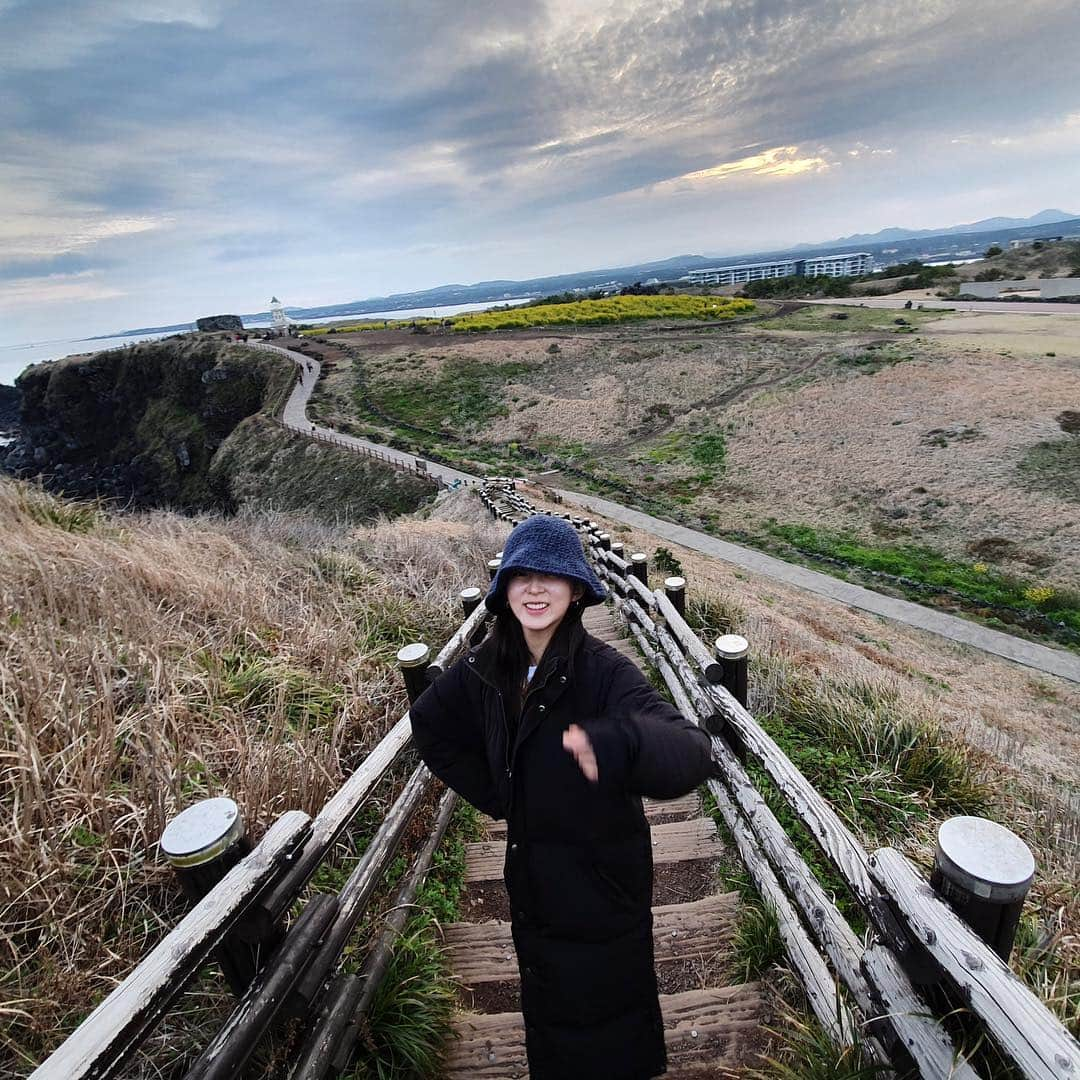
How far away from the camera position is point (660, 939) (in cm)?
Answer: 313

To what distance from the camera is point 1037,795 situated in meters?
4.23

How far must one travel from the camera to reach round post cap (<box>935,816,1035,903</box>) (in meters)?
1.54

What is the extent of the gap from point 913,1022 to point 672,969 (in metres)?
1.39

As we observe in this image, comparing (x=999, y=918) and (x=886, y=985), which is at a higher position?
(x=999, y=918)

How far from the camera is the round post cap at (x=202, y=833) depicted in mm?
1882

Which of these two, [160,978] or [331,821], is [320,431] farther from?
[160,978]

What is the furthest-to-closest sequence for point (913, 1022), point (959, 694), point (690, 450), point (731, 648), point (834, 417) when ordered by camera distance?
point (690, 450) < point (834, 417) < point (959, 694) < point (731, 648) < point (913, 1022)

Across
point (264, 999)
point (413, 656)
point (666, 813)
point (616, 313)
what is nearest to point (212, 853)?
point (264, 999)

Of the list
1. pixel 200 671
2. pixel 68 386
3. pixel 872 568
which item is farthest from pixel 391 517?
pixel 68 386

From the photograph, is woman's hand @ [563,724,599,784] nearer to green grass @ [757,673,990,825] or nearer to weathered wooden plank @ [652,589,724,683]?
weathered wooden plank @ [652,589,724,683]

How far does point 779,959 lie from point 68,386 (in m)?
74.3

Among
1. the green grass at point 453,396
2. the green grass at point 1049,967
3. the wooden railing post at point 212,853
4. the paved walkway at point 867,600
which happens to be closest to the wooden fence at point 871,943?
the green grass at point 1049,967

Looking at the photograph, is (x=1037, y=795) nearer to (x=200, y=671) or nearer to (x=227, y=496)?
(x=200, y=671)

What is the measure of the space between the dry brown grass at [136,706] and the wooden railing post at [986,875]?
284cm
